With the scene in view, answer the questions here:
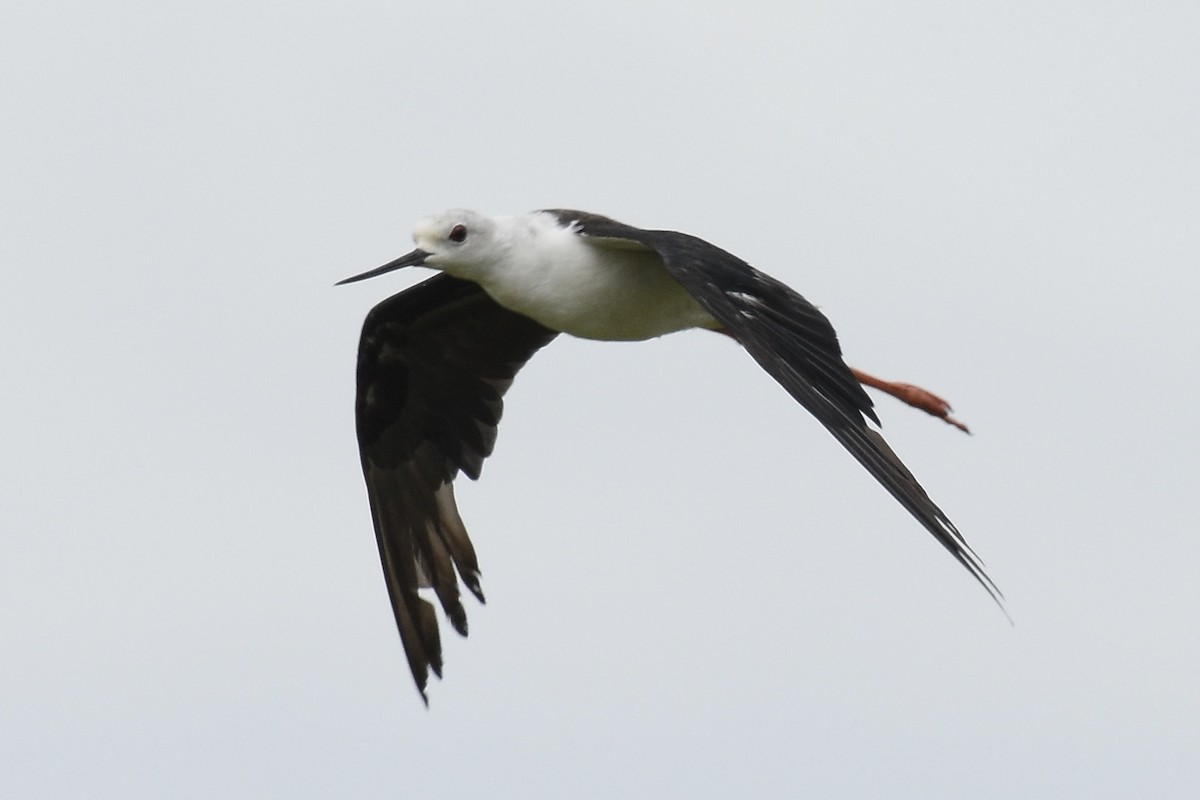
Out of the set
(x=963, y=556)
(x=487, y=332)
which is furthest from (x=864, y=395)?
(x=487, y=332)

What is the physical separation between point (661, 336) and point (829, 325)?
2.24 m

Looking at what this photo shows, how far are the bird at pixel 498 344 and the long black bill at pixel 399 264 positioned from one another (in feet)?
0.04

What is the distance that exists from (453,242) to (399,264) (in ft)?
1.36

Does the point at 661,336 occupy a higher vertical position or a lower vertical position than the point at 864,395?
higher

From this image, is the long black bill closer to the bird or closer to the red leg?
the bird

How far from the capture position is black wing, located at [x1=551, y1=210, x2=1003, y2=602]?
12584mm

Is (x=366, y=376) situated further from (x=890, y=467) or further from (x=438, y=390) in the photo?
(x=890, y=467)

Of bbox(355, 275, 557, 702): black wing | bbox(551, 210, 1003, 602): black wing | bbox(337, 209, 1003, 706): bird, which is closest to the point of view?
bbox(551, 210, 1003, 602): black wing

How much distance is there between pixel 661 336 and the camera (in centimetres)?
1667

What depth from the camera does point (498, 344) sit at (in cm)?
1795

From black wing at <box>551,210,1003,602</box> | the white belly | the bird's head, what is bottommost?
black wing at <box>551,210,1003,602</box>

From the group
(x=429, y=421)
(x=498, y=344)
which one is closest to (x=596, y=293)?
(x=498, y=344)

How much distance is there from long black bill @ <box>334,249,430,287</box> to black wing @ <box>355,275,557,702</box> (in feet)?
6.03

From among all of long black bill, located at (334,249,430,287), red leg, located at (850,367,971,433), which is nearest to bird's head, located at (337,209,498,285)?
long black bill, located at (334,249,430,287)
